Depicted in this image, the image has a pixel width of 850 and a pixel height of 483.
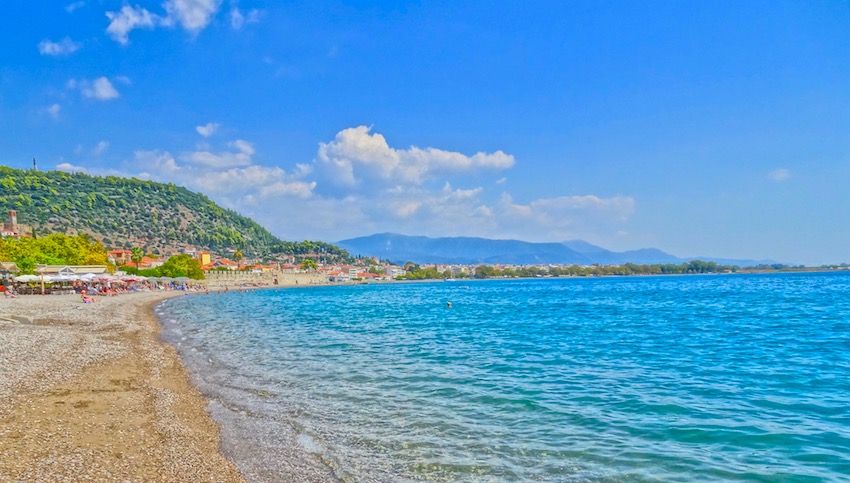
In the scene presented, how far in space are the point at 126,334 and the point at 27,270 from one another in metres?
38.5

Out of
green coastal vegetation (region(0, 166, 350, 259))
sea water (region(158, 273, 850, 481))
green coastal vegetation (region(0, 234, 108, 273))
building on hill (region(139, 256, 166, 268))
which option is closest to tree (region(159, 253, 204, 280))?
building on hill (region(139, 256, 166, 268))

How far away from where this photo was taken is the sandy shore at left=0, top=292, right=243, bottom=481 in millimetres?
6066

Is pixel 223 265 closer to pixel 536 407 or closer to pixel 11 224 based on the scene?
Answer: pixel 11 224

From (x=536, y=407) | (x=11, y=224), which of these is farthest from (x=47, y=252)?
(x=536, y=407)

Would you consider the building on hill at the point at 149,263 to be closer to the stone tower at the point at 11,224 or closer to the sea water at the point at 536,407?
the stone tower at the point at 11,224

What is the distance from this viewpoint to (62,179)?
187 metres

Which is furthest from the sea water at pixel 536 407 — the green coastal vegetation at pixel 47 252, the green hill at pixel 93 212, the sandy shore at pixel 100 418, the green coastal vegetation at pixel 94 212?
the green hill at pixel 93 212

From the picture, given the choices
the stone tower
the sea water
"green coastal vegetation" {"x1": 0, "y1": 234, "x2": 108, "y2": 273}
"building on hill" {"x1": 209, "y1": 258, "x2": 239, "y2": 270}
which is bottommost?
the sea water

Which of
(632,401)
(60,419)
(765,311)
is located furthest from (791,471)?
(765,311)

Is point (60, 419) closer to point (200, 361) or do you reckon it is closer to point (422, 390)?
point (422, 390)

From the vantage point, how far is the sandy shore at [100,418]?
19.9 ft

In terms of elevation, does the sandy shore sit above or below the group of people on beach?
above

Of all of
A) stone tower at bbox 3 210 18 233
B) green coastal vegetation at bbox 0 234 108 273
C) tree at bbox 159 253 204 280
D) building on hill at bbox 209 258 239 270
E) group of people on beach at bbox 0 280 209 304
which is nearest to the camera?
group of people on beach at bbox 0 280 209 304

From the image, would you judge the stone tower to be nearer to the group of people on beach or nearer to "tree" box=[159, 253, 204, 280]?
"tree" box=[159, 253, 204, 280]
